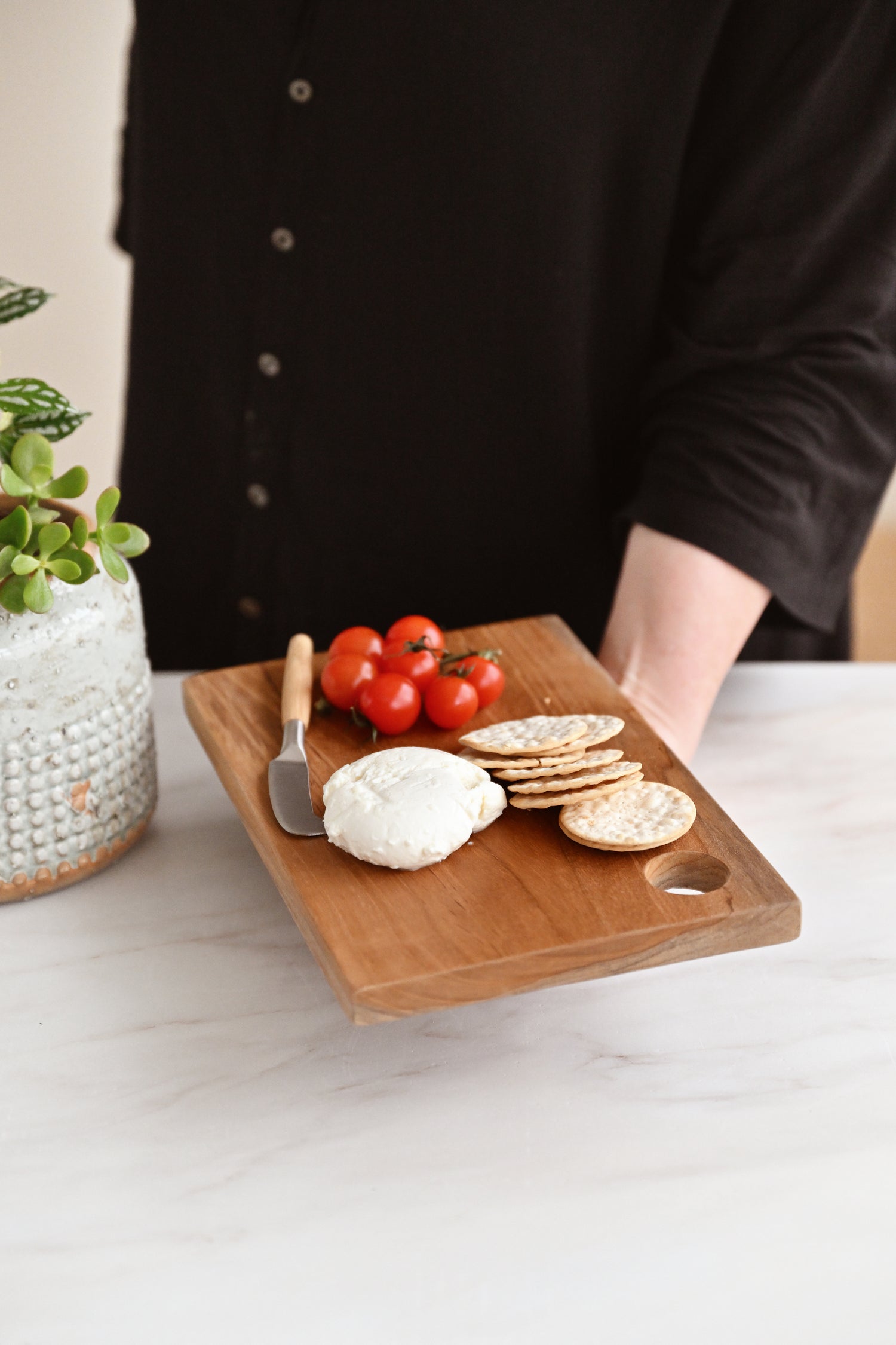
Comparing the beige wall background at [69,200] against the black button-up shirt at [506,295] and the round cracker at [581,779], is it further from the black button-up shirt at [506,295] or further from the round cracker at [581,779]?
the round cracker at [581,779]

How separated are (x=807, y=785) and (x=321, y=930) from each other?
44 centimetres

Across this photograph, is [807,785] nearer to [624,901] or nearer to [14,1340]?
[624,901]

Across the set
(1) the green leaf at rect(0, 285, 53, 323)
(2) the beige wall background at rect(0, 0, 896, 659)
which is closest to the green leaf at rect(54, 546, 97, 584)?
(1) the green leaf at rect(0, 285, 53, 323)

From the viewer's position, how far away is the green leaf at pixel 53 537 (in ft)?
2.05

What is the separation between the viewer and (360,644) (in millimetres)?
848

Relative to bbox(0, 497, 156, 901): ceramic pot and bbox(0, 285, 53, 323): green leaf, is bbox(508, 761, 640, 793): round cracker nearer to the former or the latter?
bbox(0, 497, 156, 901): ceramic pot

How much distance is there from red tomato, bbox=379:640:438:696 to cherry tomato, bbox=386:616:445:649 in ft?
0.11

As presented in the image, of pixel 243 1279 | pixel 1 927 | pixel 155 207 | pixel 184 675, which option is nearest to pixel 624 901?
pixel 243 1279

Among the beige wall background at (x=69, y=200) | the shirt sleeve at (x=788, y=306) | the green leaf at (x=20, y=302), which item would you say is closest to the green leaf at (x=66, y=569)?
the green leaf at (x=20, y=302)

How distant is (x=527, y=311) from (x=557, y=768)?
520mm

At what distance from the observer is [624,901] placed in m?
0.62

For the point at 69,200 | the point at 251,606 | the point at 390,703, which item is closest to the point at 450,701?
the point at 390,703

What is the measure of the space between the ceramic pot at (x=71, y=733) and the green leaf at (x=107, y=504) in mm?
45

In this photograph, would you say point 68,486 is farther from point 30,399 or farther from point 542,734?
point 542,734
